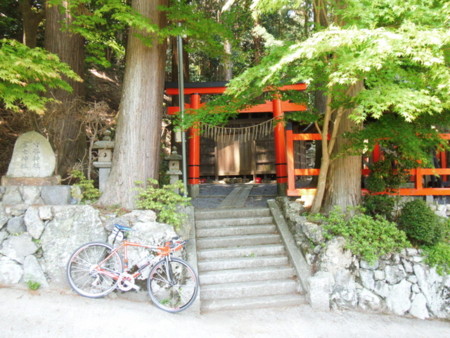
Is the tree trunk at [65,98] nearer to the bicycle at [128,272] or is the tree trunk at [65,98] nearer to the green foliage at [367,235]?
the bicycle at [128,272]

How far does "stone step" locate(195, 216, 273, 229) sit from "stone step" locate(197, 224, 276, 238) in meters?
0.13

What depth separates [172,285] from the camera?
465cm

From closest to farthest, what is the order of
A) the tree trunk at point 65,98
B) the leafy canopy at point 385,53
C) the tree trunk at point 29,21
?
the leafy canopy at point 385,53, the tree trunk at point 65,98, the tree trunk at point 29,21

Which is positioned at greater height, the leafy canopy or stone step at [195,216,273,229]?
the leafy canopy

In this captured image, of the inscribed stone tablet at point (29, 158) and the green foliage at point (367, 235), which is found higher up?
the inscribed stone tablet at point (29, 158)

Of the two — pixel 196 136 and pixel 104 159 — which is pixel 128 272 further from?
pixel 196 136

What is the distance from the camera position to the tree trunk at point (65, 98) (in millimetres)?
7020

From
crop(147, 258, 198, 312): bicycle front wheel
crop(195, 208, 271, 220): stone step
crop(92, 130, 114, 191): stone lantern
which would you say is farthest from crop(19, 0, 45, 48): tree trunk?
crop(147, 258, 198, 312): bicycle front wheel

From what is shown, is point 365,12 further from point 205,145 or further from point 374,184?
point 205,145

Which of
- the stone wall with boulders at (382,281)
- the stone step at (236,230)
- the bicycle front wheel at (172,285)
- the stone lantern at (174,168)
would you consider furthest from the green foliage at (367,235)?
the stone lantern at (174,168)

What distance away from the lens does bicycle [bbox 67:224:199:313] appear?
15.0ft

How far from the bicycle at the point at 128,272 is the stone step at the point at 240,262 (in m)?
0.74

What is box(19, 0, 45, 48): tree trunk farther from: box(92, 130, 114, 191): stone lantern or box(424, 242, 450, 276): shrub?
box(424, 242, 450, 276): shrub

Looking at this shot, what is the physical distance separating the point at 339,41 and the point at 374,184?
147 inches
